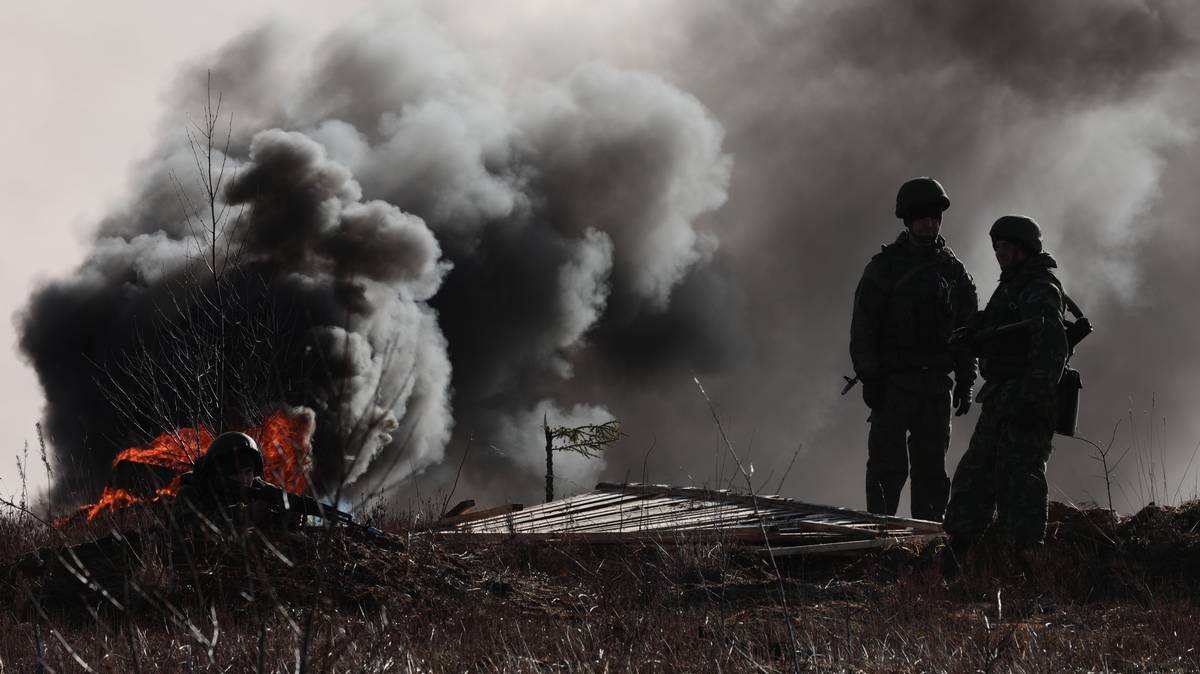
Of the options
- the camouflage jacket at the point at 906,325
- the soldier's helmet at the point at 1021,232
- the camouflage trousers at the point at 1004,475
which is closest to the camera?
the camouflage trousers at the point at 1004,475

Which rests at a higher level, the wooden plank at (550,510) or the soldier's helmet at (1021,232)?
the soldier's helmet at (1021,232)

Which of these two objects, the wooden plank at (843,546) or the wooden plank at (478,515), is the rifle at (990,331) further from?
the wooden plank at (478,515)

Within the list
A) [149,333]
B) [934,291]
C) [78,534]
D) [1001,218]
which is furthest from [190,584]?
[149,333]

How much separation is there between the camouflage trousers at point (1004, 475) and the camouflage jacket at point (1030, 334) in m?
0.13

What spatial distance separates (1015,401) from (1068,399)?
0.61 m

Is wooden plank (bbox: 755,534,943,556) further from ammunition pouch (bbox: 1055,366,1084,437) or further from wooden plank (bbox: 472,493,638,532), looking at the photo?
wooden plank (bbox: 472,493,638,532)

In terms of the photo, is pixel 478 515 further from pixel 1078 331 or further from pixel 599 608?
pixel 1078 331

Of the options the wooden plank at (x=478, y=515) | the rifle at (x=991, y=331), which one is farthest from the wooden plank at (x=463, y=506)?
the rifle at (x=991, y=331)

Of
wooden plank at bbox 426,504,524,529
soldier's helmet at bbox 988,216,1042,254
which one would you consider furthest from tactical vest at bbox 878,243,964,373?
wooden plank at bbox 426,504,524,529

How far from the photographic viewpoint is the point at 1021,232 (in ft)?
22.9

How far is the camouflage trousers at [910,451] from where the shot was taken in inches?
349

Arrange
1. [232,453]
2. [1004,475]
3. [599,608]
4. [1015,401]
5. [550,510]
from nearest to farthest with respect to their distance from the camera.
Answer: [599,608] → [1015,401] → [1004,475] → [232,453] → [550,510]

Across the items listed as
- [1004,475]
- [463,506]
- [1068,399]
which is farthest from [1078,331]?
[463,506]

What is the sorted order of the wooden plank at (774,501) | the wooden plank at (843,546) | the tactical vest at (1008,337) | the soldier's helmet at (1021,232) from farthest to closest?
1. the wooden plank at (774,501)
2. the wooden plank at (843,546)
3. the soldier's helmet at (1021,232)
4. the tactical vest at (1008,337)
